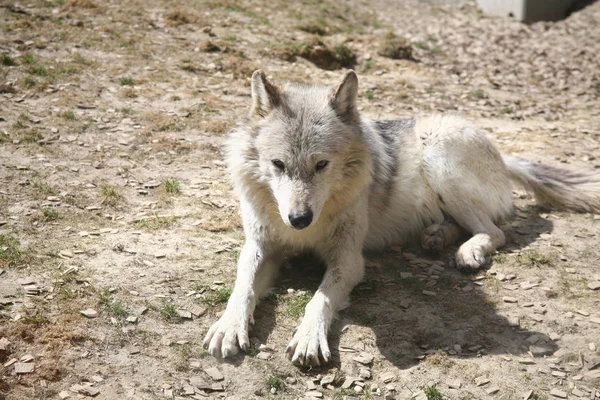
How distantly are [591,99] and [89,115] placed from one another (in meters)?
7.23

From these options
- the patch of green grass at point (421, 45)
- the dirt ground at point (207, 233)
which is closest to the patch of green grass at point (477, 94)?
the dirt ground at point (207, 233)

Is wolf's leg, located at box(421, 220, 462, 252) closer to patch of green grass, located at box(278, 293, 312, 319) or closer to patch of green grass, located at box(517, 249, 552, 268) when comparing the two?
patch of green grass, located at box(517, 249, 552, 268)

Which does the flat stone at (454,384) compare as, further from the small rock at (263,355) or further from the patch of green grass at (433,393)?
the small rock at (263,355)

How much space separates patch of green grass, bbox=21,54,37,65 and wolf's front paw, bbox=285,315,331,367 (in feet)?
20.3

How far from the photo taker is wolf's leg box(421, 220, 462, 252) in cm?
548

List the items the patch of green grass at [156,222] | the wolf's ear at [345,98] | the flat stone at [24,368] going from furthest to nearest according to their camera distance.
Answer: the patch of green grass at [156,222] → the wolf's ear at [345,98] → the flat stone at [24,368]

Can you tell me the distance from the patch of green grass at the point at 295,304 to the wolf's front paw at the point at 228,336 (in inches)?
17.0

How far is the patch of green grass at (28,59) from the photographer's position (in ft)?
27.5

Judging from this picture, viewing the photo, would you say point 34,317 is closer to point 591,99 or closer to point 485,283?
point 485,283

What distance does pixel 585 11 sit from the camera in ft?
42.5

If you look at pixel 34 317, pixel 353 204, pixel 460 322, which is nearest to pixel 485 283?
pixel 460 322

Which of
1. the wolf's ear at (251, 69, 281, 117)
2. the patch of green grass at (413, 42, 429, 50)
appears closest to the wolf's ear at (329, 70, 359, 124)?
the wolf's ear at (251, 69, 281, 117)

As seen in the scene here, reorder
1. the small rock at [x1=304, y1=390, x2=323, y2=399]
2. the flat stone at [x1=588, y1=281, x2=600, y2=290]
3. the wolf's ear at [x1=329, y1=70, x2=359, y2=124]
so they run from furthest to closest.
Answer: the flat stone at [x1=588, y1=281, x2=600, y2=290] → the wolf's ear at [x1=329, y1=70, x2=359, y2=124] → the small rock at [x1=304, y1=390, x2=323, y2=399]

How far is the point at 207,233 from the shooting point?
5422 mm
